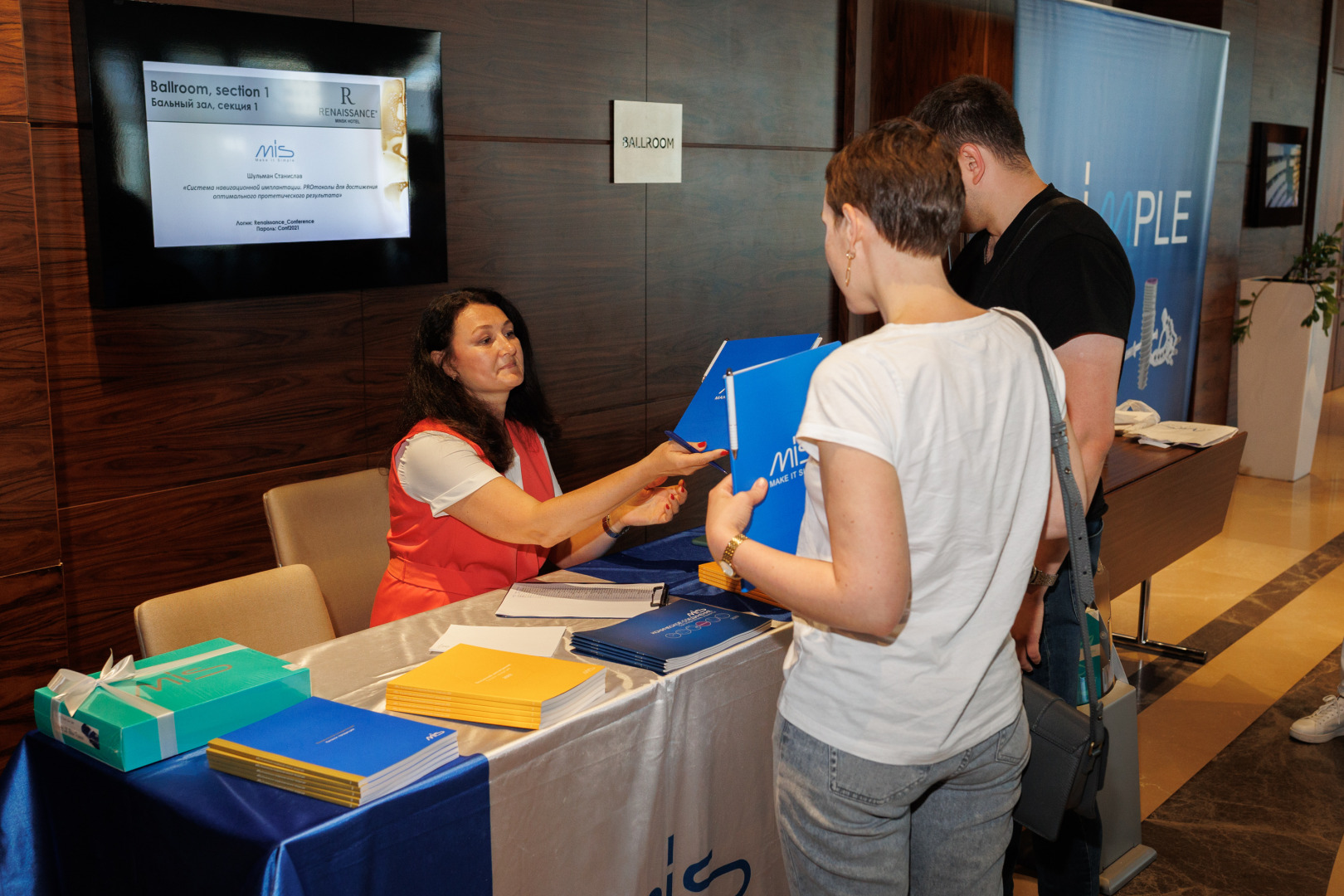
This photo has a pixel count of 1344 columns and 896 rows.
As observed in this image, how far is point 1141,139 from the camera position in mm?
5531

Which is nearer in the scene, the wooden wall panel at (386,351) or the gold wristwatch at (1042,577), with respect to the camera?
the gold wristwatch at (1042,577)

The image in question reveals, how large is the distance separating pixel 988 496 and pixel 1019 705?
1.15 feet

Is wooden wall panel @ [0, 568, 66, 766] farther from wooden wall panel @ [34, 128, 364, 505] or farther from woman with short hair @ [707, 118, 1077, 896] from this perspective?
woman with short hair @ [707, 118, 1077, 896]

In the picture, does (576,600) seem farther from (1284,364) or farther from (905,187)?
(1284,364)

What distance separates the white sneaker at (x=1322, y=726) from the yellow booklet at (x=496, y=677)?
2.63 meters

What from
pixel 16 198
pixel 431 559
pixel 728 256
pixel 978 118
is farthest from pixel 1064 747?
pixel 728 256

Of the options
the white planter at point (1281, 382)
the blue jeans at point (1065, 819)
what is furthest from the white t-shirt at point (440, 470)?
the white planter at point (1281, 382)

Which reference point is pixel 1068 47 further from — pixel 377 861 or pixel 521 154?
pixel 377 861

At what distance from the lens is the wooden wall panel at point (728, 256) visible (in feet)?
13.6

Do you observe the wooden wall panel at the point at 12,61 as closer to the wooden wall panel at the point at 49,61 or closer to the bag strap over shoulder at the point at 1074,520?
the wooden wall panel at the point at 49,61

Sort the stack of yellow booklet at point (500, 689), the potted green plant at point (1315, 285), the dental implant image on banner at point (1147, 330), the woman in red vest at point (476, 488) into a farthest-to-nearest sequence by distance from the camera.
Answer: the potted green plant at point (1315, 285) < the dental implant image on banner at point (1147, 330) < the woman in red vest at point (476, 488) < the stack of yellow booklet at point (500, 689)

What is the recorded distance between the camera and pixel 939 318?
4.32 feet

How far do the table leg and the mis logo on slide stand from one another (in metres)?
3.17

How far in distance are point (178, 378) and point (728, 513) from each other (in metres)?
1.94
